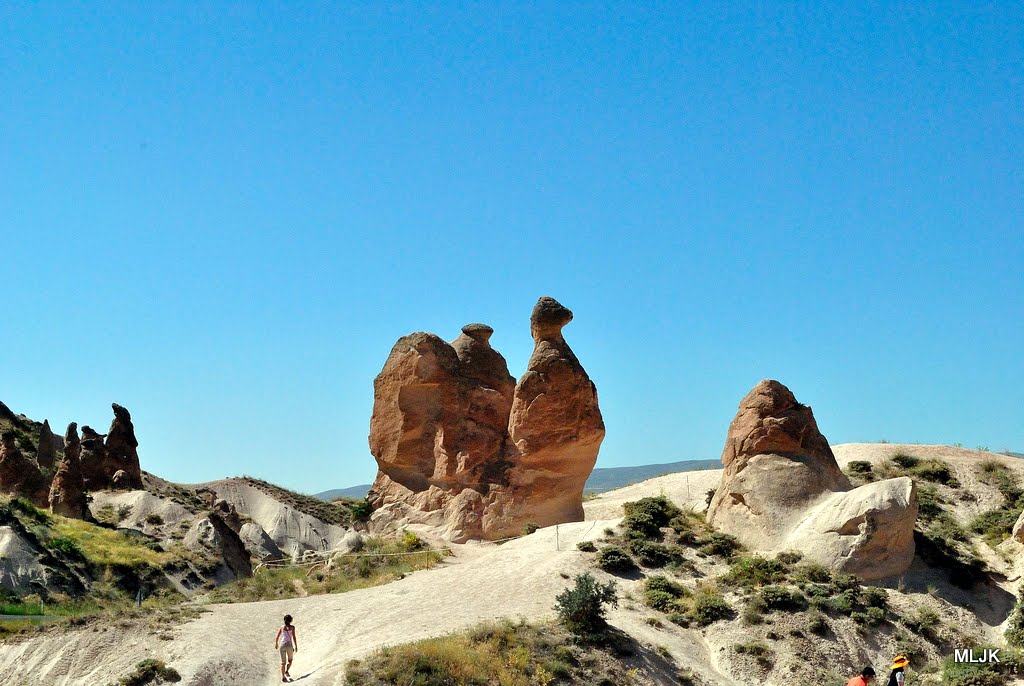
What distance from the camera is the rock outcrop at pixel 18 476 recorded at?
43.4 m

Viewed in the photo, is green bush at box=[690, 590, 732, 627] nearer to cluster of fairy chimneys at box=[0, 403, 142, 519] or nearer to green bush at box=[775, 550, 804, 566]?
green bush at box=[775, 550, 804, 566]

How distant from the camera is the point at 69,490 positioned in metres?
41.1

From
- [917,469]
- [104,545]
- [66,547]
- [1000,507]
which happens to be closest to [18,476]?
[104,545]

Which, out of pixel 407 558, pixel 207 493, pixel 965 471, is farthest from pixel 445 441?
pixel 207 493

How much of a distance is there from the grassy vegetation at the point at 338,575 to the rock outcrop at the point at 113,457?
19481 mm

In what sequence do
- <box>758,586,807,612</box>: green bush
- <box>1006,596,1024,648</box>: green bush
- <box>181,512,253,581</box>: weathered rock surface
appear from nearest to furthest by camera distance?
1. <box>1006,596,1024,648</box>: green bush
2. <box>758,586,807,612</box>: green bush
3. <box>181,512,253,581</box>: weathered rock surface

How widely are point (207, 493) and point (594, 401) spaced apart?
31.1 metres

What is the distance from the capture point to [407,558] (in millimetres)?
31438

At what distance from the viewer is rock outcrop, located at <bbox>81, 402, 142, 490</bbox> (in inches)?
1940

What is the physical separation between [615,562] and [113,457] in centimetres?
3258

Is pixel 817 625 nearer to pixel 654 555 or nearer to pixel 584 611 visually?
pixel 654 555

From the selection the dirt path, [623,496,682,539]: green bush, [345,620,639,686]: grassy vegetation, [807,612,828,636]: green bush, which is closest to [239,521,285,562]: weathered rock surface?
the dirt path

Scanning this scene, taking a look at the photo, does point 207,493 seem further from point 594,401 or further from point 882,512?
point 882,512

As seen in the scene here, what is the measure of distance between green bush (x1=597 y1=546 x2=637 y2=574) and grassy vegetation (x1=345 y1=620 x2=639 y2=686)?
5027 millimetres
